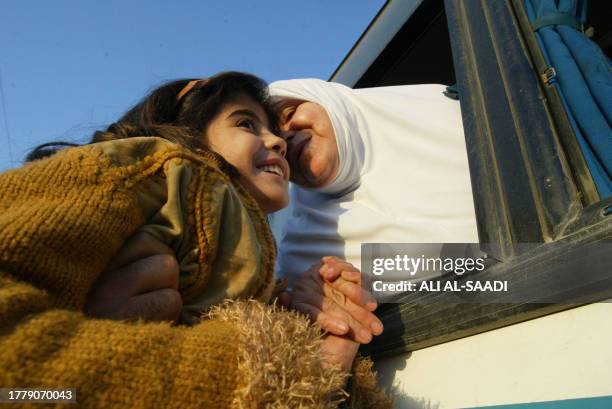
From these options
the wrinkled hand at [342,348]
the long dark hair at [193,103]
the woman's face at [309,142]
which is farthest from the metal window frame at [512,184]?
the long dark hair at [193,103]

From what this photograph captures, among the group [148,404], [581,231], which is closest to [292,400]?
[148,404]

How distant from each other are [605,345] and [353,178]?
115cm

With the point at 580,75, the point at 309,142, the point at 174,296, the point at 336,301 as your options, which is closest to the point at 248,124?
the point at 309,142

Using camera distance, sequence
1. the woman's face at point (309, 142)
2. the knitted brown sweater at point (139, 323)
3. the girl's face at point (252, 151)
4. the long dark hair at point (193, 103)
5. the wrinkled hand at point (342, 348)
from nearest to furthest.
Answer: the knitted brown sweater at point (139, 323) < the wrinkled hand at point (342, 348) < the girl's face at point (252, 151) < the long dark hair at point (193, 103) < the woman's face at point (309, 142)

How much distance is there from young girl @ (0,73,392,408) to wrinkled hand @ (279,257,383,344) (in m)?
0.12

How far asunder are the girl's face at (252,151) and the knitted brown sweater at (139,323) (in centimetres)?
35

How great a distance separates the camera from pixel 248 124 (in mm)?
1587

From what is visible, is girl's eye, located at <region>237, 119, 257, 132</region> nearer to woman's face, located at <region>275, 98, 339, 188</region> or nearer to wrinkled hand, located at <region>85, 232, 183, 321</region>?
woman's face, located at <region>275, 98, 339, 188</region>

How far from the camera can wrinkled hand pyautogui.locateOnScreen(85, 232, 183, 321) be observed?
84cm

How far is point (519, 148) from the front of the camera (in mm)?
1005

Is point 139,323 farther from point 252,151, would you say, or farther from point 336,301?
point 252,151

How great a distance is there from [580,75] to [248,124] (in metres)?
0.95

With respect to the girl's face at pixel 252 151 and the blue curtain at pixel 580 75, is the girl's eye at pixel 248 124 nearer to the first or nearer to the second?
the girl's face at pixel 252 151

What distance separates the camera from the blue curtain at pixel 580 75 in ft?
3.07
